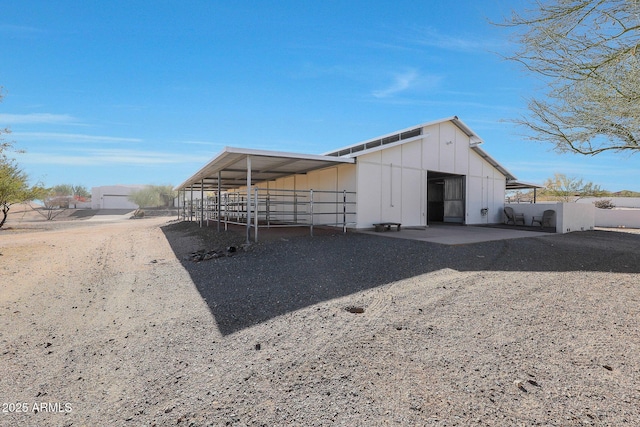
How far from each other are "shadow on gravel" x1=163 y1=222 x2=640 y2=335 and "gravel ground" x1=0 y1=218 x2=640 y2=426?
2.2 inches

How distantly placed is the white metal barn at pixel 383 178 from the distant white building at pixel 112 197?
3900 centimetres

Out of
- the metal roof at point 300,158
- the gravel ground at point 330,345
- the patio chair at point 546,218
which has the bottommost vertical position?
the gravel ground at point 330,345

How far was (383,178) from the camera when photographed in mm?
12055

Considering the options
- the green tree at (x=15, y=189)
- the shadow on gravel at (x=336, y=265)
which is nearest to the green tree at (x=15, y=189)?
the green tree at (x=15, y=189)

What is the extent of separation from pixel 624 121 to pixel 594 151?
1.27 meters

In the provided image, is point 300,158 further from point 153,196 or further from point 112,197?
point 112,197

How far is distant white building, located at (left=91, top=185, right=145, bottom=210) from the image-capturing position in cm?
4747

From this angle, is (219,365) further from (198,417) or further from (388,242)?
(388,242)

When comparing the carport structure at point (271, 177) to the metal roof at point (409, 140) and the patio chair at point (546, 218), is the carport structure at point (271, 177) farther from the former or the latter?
the patio chair at point (546, 218)

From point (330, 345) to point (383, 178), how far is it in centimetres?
946

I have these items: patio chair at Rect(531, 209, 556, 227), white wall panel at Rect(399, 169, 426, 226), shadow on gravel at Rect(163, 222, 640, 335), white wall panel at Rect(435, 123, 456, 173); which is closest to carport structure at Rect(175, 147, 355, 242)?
shadow on gravel at Rect(163, 222, 640, 335)

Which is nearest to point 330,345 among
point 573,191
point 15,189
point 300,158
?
point 300,158

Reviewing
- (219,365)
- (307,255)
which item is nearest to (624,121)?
(307,255)

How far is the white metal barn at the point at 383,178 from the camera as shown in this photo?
35.6 feet
